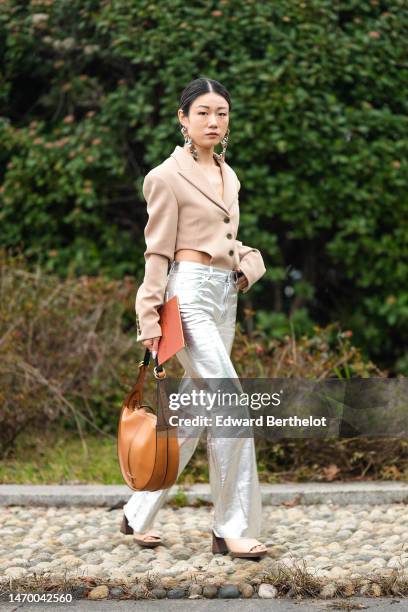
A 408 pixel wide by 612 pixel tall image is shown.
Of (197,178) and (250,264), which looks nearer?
(197,178)

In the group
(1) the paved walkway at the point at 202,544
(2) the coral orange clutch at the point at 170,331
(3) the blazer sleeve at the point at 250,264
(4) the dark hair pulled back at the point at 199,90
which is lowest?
(1) the paved walkway at the point at 202,544

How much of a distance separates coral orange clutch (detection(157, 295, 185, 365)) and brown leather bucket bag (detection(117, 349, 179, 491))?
0.18 ft

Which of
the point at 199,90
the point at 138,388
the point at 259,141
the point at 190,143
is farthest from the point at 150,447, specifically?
the point at 259,141

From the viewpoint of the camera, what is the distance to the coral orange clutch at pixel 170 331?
3.62 metres

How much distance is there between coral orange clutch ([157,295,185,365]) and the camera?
11.9 feet

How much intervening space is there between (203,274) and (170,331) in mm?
250

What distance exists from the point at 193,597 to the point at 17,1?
564 cm

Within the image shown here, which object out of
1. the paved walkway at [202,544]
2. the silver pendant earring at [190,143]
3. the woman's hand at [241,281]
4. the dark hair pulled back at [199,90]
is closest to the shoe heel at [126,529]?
the paved walkway at [202,544]

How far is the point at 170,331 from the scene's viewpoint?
12.0 ft

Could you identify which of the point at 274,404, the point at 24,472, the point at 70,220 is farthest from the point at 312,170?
the point at 24,472

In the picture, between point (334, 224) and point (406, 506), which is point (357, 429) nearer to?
point (406, 506)

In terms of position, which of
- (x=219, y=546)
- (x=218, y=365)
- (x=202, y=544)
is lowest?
(x=202, y=544)

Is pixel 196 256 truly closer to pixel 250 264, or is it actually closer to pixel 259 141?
pixel 250 264

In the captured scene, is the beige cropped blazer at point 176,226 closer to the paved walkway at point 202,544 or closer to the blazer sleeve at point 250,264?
the blazer sleeve at point 250,264
